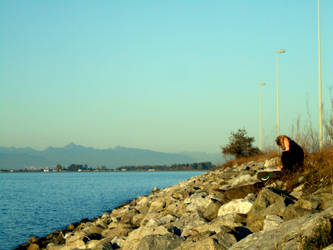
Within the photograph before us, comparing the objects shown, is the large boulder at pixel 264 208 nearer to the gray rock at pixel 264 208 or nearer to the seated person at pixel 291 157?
the gray rock at pixel 264 208

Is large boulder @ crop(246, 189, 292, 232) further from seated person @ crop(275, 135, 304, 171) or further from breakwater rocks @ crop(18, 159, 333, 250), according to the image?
seated person @ crop(275, 135, 304, 171)

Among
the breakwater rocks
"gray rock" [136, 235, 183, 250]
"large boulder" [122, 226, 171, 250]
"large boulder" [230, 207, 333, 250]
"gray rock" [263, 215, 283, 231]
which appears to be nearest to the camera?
"large boulder" [230, 207, 333, 250]

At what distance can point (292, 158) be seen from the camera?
9.72 metres

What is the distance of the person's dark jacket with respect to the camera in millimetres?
9648

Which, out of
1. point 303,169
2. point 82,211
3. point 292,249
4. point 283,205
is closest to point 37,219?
point 82,211

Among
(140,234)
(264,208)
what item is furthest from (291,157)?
(140,234)

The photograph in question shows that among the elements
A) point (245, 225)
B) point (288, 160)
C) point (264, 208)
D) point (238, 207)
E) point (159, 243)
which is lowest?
point (159, 243)

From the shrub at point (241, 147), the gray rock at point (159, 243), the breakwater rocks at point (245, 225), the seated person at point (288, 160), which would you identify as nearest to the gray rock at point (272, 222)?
the breakwater rocks at point (245, 225)

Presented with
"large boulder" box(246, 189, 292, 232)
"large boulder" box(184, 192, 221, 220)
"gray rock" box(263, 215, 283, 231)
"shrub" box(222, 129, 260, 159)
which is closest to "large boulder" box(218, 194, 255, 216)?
"large boulder" box(184, 192, 221, 220)

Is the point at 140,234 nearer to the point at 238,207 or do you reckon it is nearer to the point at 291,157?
the point at 238,207

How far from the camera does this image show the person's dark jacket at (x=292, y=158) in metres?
9.65

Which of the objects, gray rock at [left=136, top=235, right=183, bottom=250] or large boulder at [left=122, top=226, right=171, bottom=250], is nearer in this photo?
gray rock at [left=136, top=235, right=183, bottom=250]

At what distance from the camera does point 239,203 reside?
8164 mm

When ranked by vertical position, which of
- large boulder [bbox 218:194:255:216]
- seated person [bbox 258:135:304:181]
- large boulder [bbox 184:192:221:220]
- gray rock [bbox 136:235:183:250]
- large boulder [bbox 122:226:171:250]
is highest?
seated person [bbox 258:135:304:181]
